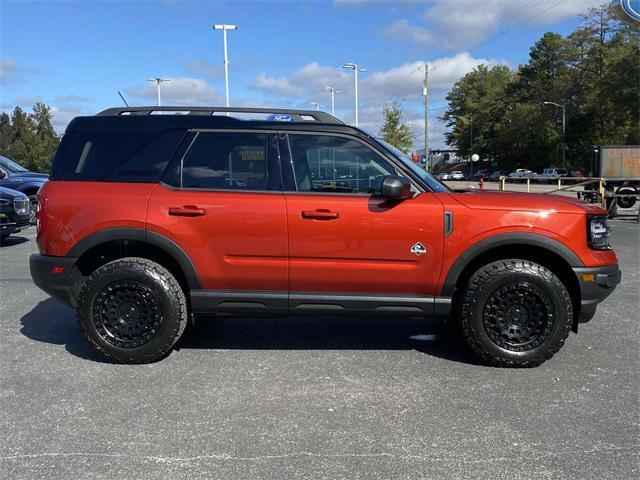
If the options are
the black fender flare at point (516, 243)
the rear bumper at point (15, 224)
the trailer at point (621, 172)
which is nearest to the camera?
the black fender flare at point (516, 243)

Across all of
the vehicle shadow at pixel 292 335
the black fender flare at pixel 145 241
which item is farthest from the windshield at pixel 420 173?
the black fender flare at pixel 145 241

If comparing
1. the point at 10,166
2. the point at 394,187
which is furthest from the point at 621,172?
the point at 10,166

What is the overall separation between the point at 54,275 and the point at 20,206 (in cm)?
714

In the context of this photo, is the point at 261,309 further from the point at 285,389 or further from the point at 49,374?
the point at 49,374

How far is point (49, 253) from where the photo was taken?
14.2ft

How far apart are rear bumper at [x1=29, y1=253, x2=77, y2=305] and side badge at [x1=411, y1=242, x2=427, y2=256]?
2.61 meters

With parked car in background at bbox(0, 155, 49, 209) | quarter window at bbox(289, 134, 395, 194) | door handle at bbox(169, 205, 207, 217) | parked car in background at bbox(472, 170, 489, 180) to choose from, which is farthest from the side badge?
parked car in background at bbox(472, 170, 489, 180)

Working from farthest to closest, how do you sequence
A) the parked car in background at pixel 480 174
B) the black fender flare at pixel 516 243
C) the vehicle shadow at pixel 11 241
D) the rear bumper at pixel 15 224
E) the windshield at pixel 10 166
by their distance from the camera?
the parked car in background at pixel 480 174 < the windshield at pixel 10 166 < the vehicle shadow at pixel 11 241 < the rear bumper at pixel 15 224 < the black fender flare at pixel 516 243

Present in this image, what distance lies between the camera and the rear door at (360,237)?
4.07 m

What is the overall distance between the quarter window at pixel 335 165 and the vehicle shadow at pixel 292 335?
1.22 metres

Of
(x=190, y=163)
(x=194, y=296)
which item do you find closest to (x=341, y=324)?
(x=194, y=296)

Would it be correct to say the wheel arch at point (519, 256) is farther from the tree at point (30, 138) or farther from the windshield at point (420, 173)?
the tree at point (30, 138)

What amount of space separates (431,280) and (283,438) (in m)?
1.66

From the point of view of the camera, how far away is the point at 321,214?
4.09m
